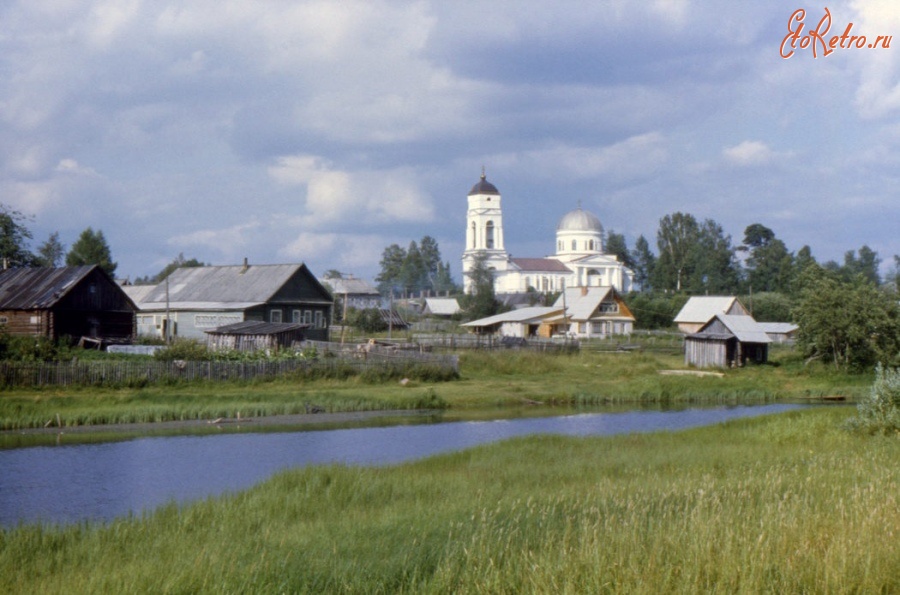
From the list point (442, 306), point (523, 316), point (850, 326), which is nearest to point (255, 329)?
point (850, 326)

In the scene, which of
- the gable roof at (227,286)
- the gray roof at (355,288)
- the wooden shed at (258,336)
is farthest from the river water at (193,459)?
the gray roof at (355,288)

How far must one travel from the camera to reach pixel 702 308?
86.9 meters

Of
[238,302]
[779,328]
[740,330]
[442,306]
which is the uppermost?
[442,306]

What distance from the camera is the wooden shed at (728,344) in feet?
189

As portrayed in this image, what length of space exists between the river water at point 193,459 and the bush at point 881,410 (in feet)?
27.1

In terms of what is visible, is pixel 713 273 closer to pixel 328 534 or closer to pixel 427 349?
pixel 427 349

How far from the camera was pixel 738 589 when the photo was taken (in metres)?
8.23

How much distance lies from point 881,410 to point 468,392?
68.9 ft

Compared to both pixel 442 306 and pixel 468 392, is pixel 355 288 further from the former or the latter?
pixel 468 392

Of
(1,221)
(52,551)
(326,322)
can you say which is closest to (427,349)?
(326,322)

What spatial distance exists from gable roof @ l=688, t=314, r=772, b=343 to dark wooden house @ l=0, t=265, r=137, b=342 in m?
35.5

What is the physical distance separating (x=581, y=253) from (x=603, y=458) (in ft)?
413

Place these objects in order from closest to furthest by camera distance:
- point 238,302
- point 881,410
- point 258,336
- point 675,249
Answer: point 881,410
point 258,336
point 238,302
point 675,249

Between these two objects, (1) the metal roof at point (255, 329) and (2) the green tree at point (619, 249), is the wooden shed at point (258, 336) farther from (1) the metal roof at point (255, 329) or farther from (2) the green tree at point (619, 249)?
(2) the green tree at point (619, 249)
